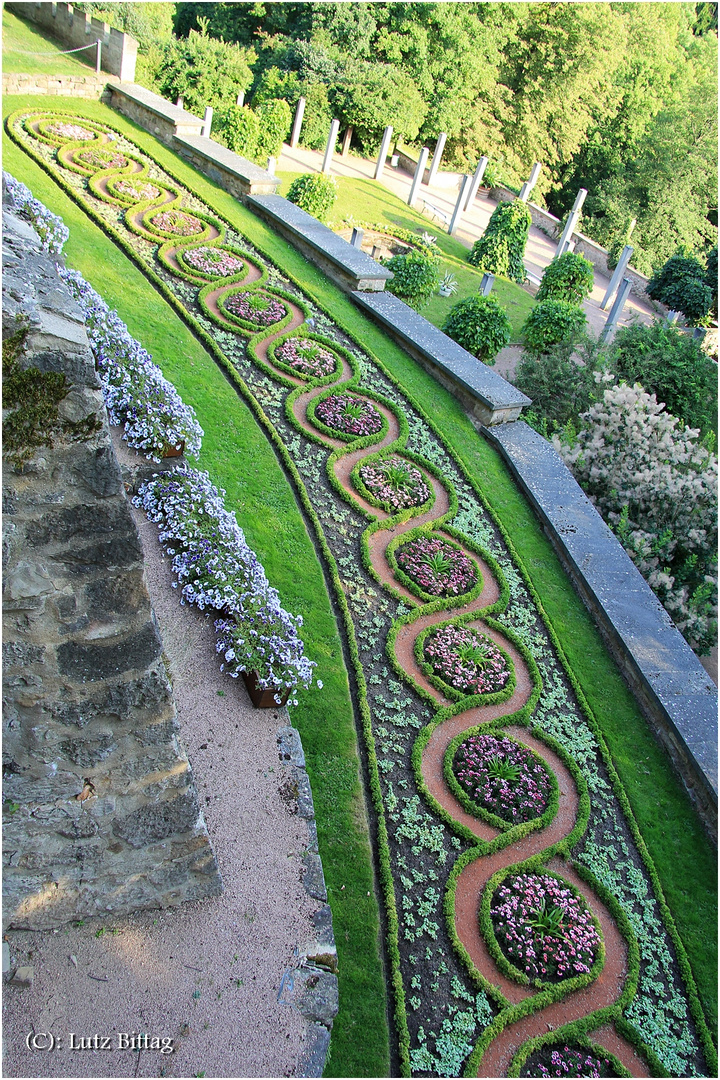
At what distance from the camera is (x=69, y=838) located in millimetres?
3502

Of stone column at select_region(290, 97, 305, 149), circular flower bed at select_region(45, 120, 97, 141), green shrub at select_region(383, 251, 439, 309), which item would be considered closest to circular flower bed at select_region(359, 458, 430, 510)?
green shrub at select_region(383, 251, 439, 309)

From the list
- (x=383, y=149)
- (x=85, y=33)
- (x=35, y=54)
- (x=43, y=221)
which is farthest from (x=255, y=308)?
(x=383, y=149)

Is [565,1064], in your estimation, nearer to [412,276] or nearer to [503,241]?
[412,276]

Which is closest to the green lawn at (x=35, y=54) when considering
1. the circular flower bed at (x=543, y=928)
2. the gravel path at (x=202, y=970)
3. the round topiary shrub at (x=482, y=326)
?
the round topiary shrub at (x=482, y=326)

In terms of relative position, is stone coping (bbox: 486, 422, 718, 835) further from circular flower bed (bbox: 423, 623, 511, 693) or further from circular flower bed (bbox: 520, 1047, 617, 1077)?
circular flower bed (bbox: 520, 1047, 617, 1077)

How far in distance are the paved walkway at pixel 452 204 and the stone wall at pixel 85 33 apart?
5.48m

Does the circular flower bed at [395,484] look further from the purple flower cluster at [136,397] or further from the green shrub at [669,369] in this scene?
the green shrub at [669,369]

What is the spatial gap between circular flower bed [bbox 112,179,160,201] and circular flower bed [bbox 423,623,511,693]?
8709 millimetres

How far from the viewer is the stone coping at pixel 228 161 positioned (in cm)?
1305

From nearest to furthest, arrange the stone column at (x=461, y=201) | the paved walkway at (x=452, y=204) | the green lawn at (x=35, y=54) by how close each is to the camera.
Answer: the green lawn at (x=35, y=54)
the stone column at (x=461, y=201)
the paved walkway at (x=452, y=204)

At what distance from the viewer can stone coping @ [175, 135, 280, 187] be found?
1305cm

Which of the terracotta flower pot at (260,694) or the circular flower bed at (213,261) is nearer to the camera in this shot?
the terracotta flower pot at (260,694)

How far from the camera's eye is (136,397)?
6457mm

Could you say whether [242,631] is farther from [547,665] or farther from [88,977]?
[547,665]
